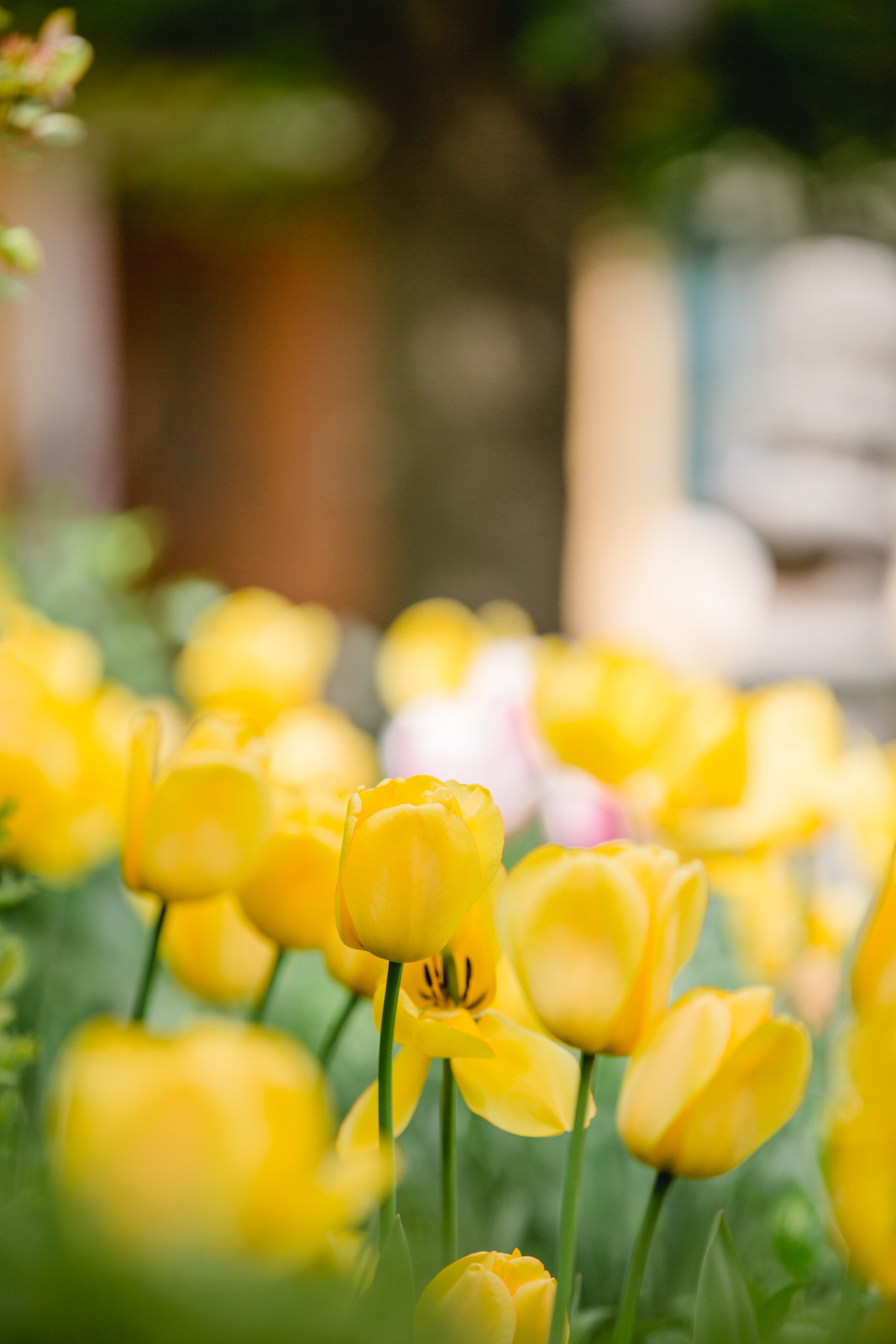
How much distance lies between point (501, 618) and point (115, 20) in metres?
1.03

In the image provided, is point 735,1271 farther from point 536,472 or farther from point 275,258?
point 275,258

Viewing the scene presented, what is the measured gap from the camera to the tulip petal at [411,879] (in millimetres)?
182

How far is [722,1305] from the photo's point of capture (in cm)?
18

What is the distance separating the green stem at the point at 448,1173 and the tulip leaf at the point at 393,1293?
24 mm

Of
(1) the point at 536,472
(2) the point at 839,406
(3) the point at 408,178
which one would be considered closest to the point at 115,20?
(3) the point at 408,178

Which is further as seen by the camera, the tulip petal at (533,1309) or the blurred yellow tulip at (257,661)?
the blurred yellow tulip at (257,661)

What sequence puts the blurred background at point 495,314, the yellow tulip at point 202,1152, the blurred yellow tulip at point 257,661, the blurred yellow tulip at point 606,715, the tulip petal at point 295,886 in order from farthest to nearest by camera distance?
the blurred background at point 495,314
the blurred yellow tulip at point 257,661
the blurred yellow tulip at point 606,715
the tulip petal at point 295,886
the yellow tulip at point 202,1152

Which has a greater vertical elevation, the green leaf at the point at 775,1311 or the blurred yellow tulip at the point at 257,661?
the blurred yellow tulip at the point at 257,661

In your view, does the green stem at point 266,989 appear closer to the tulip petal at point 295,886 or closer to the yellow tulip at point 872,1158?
the tulip petal at point 295,886

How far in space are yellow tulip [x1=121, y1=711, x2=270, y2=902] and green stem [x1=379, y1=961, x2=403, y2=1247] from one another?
6cm

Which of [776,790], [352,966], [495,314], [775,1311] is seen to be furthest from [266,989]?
[495,314]

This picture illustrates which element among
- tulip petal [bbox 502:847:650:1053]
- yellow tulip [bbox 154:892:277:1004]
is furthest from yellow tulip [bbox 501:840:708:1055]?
yellow tulip [bbox 154:892:277:1004]

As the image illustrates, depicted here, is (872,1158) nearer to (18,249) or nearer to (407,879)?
(407,879)

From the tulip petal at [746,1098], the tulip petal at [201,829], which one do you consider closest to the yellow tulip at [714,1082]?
the tulip petal at [746,1098]
